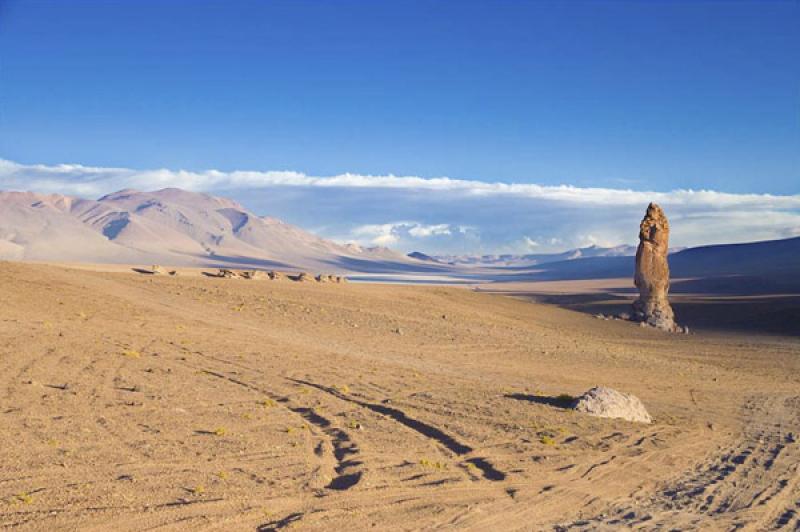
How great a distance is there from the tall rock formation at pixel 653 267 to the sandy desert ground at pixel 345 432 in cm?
1449

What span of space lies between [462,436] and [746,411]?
942 cm

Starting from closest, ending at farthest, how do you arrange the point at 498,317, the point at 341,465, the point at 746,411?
the point at 341,465 < the point at 746,411 < the point at 498,317

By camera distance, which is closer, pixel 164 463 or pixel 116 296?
pixel 164 463

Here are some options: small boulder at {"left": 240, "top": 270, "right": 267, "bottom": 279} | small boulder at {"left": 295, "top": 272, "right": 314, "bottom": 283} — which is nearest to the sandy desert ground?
small boulder at {"left": 240, "top": 270, "right": 267, "bottom": 279}

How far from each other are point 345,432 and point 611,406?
5.99 m

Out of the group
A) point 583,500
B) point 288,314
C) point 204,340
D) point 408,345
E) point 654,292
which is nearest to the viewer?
point 583,500

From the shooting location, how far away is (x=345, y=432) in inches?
547

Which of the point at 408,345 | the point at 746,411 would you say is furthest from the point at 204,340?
the point at 746,411

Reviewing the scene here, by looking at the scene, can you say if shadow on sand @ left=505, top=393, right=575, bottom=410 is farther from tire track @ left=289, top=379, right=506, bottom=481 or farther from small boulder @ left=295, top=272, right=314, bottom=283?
small boulder @ left=295, top=272, right=314, bottom=283

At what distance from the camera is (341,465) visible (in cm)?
1167

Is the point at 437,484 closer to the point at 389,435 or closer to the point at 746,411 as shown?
the point at 389,435

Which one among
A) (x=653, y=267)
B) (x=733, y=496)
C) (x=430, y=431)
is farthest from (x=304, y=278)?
(x=733, y=496)

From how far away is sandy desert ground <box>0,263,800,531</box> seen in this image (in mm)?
9695

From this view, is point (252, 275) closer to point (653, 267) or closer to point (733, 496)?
point (653, 267)
